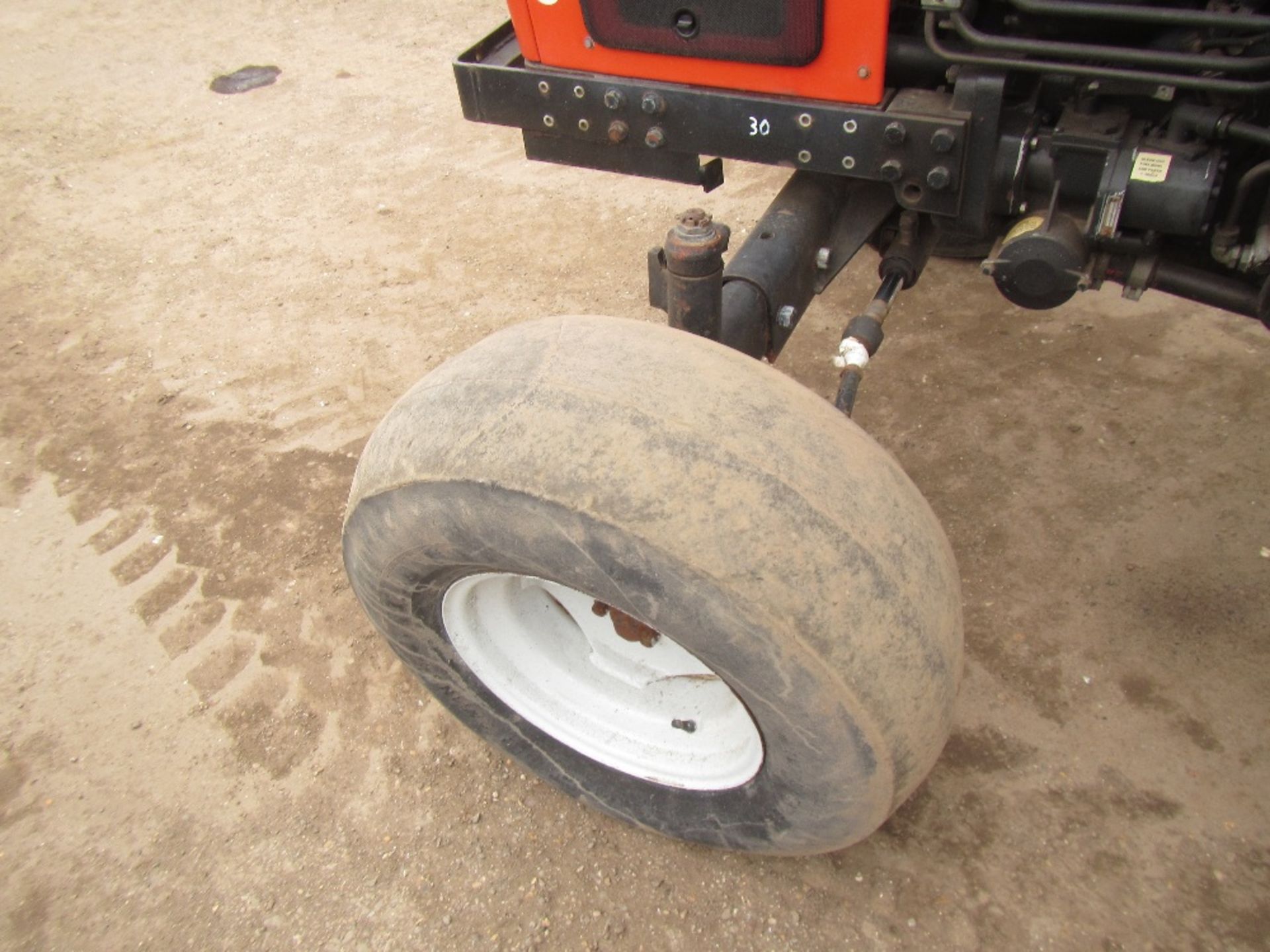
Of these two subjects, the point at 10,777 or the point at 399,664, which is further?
the point at 399,664

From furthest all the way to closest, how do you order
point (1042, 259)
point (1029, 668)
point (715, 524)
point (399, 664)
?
point (399, 664), point (1029, 668), point (1042, 259), point (715, 524)

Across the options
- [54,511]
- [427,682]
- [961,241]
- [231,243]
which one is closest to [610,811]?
[427,682]

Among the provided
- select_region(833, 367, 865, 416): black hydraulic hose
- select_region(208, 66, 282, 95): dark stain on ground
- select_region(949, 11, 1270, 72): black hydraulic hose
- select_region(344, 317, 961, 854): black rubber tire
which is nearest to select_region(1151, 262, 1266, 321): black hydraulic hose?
select_region(949, 11, 1270, 72): black hydraulic hose

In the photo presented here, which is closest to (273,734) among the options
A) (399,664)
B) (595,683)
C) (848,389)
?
(399,664)

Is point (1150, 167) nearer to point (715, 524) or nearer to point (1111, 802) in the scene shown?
point (715, 524)

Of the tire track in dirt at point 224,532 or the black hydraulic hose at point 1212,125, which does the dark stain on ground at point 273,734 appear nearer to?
the tire track in dirt at point 224,532

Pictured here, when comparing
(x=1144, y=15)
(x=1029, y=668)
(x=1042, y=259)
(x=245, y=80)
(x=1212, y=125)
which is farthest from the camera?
(x=245, y=80)

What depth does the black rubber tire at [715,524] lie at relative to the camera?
1.39 metres

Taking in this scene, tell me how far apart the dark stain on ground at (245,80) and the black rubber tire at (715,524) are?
4.90 m

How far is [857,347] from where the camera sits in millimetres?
1913

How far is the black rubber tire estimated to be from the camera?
1389 millimetres

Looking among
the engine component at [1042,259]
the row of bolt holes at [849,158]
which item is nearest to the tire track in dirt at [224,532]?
the row of bolt holes at [849,158]

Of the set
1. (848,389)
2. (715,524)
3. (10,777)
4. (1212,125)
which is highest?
(1212,125)

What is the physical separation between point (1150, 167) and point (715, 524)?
107 centimetres
